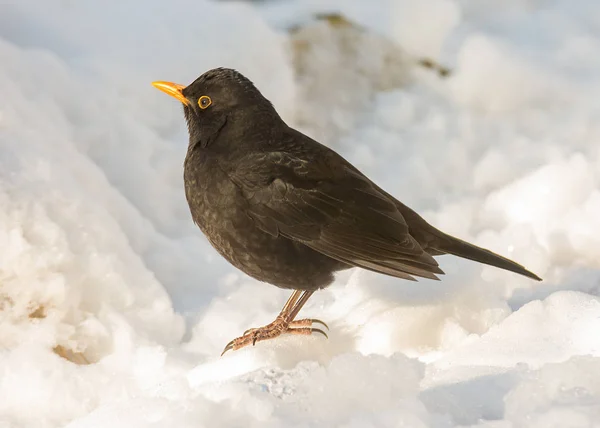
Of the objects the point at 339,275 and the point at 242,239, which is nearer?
the point at 242,239

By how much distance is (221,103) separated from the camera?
12.6ft

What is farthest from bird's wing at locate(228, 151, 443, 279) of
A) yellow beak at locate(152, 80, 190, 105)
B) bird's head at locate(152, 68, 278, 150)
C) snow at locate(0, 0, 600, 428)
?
yellow beak at locate(152, 80, 190, 105)

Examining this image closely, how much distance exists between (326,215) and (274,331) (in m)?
0.62

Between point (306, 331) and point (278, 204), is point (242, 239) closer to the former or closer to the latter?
point (278, 204)

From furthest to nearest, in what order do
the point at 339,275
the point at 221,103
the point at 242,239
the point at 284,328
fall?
the point at 339,275 → the point at 284,328 → the point at 221,103 → the point at 242,239

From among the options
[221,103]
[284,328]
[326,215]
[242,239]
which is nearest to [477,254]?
[326,215]

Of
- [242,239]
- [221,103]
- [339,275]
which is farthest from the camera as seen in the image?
[339,275]

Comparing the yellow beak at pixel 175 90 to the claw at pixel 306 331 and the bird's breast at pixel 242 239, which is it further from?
the claw at pixel 306 331

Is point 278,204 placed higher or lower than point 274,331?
higher

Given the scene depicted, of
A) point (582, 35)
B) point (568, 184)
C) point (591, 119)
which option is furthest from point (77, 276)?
point (582, 35)

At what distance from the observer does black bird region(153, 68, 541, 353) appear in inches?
142

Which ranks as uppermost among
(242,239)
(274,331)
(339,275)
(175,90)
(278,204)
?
(175,90)

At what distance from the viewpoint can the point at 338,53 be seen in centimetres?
679

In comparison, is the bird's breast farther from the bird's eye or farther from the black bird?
the bird's eye
